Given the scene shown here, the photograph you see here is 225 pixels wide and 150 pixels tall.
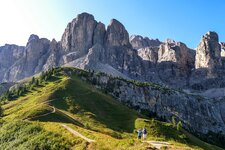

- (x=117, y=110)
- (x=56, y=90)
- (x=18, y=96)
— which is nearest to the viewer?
(x=117, y=110)

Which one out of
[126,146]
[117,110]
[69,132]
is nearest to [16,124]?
[69,132]

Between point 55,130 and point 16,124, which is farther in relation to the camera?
point 16,124

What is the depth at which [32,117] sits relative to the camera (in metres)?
93.5

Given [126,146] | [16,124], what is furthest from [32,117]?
[126,146]

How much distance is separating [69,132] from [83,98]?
96.8m

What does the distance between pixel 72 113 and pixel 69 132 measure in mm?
69184

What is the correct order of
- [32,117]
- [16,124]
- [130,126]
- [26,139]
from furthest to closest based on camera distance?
[130,126] < [32,117] < [16,124] < [26,139]

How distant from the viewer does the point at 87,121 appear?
11469 cm

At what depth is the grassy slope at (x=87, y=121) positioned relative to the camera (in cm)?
5347

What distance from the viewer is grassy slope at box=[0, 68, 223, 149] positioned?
53.5 metres

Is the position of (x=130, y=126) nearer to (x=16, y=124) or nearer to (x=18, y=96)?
(x=16, y=124)

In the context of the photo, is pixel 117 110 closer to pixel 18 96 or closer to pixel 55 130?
pixel 18 96

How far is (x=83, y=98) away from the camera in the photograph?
15425 centimetres

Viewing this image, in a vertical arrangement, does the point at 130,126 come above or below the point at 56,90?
below
